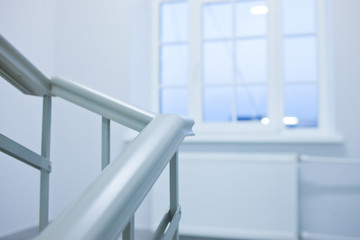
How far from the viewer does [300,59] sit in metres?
2.28

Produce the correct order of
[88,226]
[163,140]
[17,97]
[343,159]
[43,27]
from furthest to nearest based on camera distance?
1. [43,27]
2. [17,97]
3. [343,159]
4. [163,140]
5. [88,226]

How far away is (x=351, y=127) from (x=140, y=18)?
6.06 feet

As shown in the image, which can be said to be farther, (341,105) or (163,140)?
(341,105)

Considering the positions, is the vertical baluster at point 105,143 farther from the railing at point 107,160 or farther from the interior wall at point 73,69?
the interior wall at point 73,69

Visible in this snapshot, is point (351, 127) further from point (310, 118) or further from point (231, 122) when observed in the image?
point (231, 122)

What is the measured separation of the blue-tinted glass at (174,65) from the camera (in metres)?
2.54

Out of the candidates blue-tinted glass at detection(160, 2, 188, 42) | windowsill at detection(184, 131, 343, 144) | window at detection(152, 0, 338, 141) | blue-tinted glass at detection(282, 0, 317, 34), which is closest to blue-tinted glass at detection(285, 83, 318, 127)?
window at detection(152, 0, 338, 141)

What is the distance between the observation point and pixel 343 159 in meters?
1.94

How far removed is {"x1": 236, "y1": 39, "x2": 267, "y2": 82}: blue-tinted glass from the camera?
233 cm

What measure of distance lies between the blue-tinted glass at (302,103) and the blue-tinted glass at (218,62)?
0.47 m

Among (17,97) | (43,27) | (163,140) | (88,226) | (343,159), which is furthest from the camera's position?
(43,27)

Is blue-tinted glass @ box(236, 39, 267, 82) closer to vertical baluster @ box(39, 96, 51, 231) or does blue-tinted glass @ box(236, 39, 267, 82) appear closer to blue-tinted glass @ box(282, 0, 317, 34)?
blue-tinted glass @ box(282, 0, 317, 34)

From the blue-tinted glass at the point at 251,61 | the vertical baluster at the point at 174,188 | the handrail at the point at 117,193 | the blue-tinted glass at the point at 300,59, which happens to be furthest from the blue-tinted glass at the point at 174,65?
the handrail at the point at 117,193

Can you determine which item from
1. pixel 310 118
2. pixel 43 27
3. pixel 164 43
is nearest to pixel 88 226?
pixel 310 118
